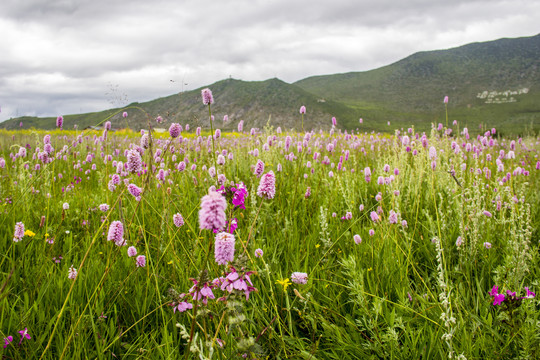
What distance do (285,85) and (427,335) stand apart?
2940 inches

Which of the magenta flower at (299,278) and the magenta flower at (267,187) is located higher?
the magenta flower at (267,187)

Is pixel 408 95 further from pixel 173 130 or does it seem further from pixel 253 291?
pixel 253 291

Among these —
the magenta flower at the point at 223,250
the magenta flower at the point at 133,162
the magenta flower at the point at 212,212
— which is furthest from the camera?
the magenta flower at the point at 133,162

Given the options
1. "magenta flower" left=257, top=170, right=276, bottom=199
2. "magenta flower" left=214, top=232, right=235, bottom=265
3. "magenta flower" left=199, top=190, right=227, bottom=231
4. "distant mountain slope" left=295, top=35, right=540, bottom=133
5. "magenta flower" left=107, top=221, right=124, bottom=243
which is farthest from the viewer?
"distant mountain slope" left=295, top=35, right=540, bottom=133

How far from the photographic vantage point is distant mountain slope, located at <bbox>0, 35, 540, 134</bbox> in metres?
60.1

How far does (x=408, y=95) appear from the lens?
104750 millimetres

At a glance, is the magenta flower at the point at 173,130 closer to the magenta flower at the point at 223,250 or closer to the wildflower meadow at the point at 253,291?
the wildflower meadow at the point at 253,291

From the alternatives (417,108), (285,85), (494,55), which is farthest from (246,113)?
(494,55)

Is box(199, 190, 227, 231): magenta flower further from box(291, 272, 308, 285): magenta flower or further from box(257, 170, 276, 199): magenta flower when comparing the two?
box(291, 272, 308, 285): magenta flower

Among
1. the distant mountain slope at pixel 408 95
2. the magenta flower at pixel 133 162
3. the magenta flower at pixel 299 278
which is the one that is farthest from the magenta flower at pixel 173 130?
the distant mountain slope at pixel 408 95

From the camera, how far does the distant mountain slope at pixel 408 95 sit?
6009cm

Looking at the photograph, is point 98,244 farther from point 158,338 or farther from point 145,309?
point 158,338

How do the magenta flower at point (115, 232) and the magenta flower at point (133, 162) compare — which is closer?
the magenta flower at point (115, 232)

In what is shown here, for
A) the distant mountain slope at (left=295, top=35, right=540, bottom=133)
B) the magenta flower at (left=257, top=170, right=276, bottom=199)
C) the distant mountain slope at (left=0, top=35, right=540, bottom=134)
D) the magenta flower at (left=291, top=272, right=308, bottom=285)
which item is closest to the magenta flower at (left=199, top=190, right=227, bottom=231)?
the magenta flower at (left=257, top=170, right=276, bottom=199)
